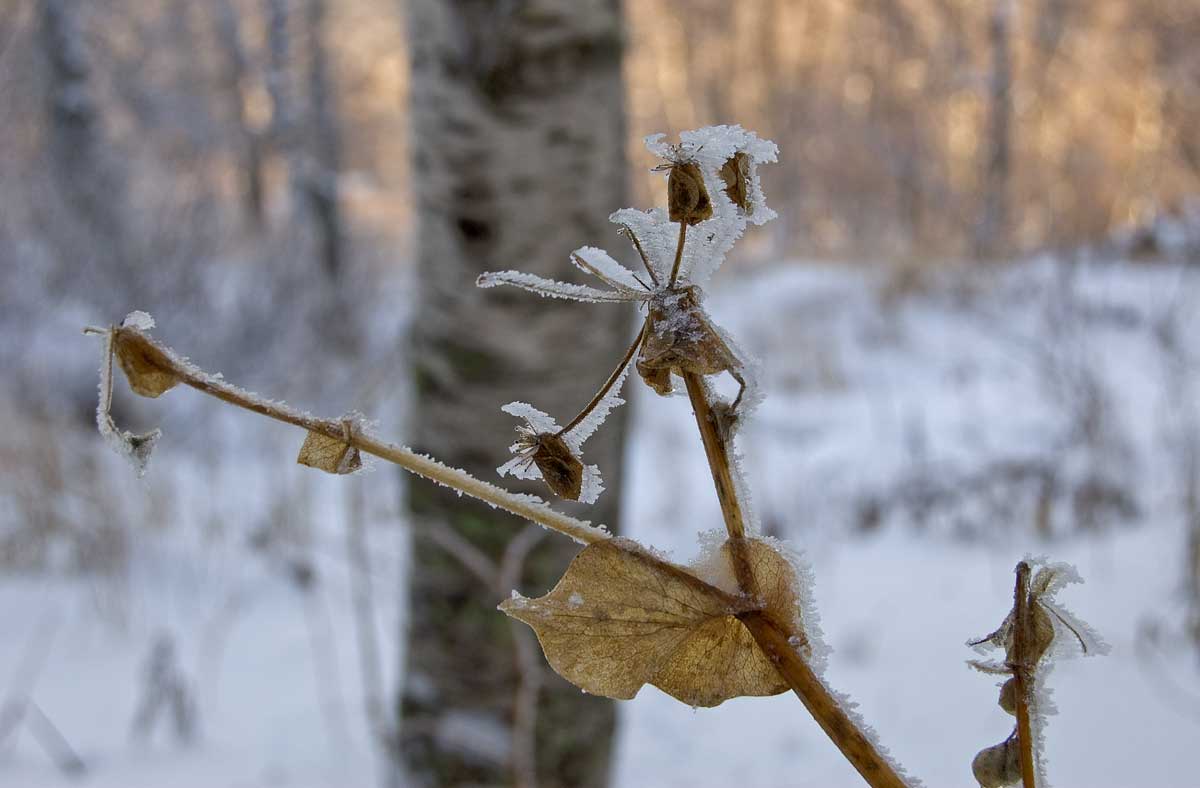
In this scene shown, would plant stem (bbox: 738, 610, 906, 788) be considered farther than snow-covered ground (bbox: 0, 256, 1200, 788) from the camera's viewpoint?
No

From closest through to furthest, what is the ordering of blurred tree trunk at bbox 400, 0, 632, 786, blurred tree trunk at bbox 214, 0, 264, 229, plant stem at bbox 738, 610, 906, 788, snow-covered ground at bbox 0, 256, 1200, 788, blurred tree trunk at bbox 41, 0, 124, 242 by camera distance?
1. plant stem at bbox 738, 610, 906, 788
2. blurred tree trunk at bbox 400, 0, 632, 786
3. snow-covered ground at bbox 0, 256, 1200, 788
4. blurred tree trunk at bbox 41, 0, 124, 242
5. blurred tree trunk at bbox 214, 0, 264, 229

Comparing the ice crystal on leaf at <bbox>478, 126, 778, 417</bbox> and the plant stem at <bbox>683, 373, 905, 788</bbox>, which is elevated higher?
the ice crystal on leaf at <bbox>478, 126, 778, 417</bbox>

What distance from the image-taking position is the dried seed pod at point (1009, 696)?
0.77 feet

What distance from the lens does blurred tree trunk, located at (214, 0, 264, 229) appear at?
854 centimetres

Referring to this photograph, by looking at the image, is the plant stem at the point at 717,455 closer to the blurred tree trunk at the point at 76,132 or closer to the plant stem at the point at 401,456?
the plant stem at the point at 401,456

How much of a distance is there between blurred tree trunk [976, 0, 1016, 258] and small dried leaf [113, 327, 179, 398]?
165 inches

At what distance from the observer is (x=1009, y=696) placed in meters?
0.24

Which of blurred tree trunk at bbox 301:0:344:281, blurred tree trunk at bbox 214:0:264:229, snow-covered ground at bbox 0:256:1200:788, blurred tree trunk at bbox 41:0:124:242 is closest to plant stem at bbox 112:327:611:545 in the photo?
snow-covered ground at bbox 0:256:1200:788

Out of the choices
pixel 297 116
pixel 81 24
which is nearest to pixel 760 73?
pixel 297 116

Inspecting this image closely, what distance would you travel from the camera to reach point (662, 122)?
14906 mm

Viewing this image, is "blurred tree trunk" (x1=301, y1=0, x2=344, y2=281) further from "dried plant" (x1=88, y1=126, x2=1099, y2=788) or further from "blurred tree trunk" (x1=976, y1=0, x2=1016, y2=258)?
"dried plant" (x1=88, y1=126, x2=1099, y2=788)

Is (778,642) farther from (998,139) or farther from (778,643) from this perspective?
(998,139)

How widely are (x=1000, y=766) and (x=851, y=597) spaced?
106 inches

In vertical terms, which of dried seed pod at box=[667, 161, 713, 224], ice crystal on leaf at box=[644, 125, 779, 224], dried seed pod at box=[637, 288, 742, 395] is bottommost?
dried seed pod at box=[637, 288, 742, 395]
